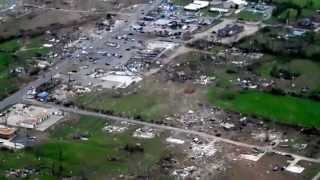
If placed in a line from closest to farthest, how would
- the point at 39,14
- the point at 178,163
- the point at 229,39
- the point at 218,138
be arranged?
the point at 178,163 < the point at 218,138 < the point at 229,39 < the point at 39,14

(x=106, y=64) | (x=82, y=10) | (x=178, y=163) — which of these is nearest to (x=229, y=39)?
(x=106, y=64)

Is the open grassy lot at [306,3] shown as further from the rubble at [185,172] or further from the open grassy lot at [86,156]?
the rubble at [185,172]

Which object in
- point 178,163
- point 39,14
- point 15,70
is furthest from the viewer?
point 39,14

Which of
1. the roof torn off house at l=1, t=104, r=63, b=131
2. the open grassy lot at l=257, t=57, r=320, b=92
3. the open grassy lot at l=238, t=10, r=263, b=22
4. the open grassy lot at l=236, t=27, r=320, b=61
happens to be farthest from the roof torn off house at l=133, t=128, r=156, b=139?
the open grassy lot at l=238, t=10, r=263, b=22

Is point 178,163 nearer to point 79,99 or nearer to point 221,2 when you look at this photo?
point 79,99

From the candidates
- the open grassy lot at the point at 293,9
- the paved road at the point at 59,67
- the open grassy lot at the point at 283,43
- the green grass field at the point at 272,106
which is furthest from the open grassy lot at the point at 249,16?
the green grass field at the point at 272,106

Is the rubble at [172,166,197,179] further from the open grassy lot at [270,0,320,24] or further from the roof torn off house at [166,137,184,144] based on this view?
the open grassy lot at [270,0,320,24]

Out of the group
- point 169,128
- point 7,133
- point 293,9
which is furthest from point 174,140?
point 293,9
